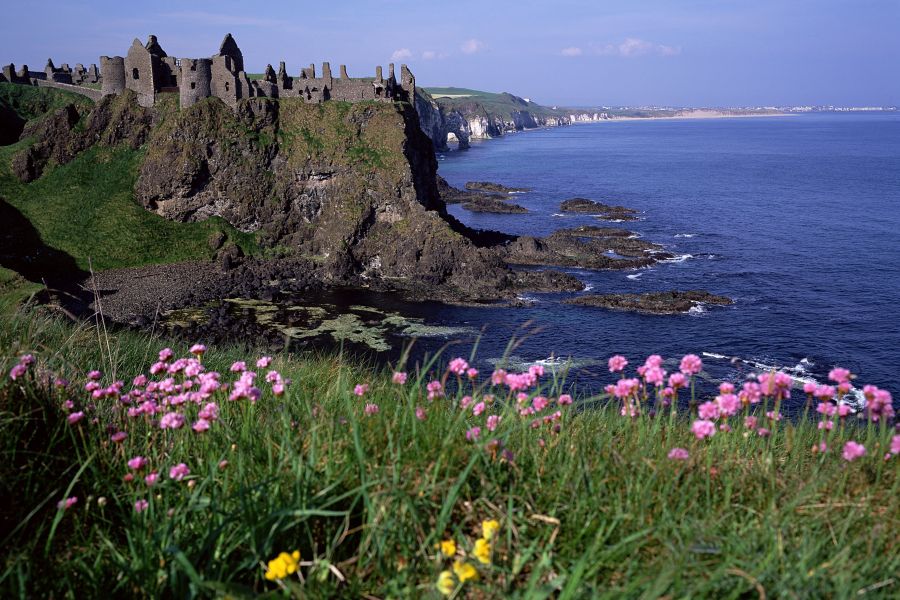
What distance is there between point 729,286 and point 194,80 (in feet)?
188

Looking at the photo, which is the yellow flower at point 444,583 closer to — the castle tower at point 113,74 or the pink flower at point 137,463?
the pink flower at point 137,463

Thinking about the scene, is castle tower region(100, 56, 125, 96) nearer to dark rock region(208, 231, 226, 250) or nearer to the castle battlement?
the castle battlement

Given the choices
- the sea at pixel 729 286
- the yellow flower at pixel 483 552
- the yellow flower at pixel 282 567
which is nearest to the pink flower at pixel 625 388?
the sea at pixel 729 286

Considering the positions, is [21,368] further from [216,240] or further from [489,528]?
[216,240]

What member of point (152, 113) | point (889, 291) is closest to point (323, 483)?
point (889, 291)

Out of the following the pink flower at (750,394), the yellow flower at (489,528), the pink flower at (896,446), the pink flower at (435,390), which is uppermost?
the pink flower at (750,394)

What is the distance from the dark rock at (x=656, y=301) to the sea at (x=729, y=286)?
100 centimetres

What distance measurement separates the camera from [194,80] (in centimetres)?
6662

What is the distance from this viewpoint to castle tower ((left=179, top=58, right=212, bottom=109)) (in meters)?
66.1

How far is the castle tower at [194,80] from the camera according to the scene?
66.1 m

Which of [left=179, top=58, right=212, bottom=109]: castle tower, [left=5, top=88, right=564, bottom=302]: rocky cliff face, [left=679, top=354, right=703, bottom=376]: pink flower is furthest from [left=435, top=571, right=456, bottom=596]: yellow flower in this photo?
[left=179, top=58, right=212, bottom=109]: castle tower

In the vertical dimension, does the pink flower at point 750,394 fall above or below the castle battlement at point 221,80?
below

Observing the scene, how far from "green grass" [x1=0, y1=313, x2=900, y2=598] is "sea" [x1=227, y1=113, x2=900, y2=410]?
97 cm

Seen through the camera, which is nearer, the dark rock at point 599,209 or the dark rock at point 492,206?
the dark rock at point 599,209
